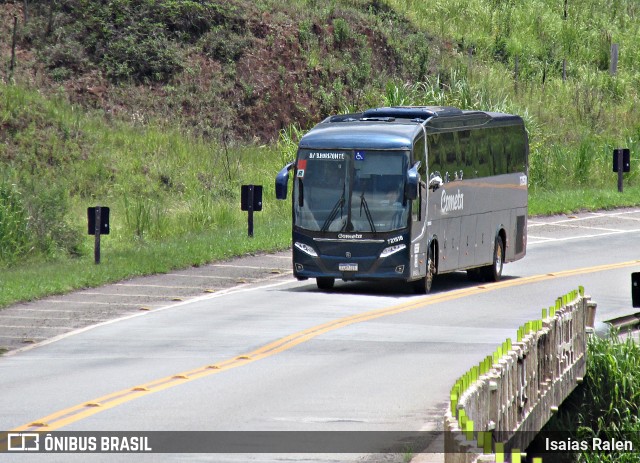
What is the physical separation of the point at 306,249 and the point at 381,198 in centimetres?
168

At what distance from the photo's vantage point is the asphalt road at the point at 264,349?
1460 cm

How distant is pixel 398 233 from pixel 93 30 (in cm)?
2935

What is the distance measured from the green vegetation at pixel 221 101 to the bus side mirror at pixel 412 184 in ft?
20.2

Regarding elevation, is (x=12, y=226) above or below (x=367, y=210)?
below

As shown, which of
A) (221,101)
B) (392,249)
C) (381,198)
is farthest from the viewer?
(221,101)

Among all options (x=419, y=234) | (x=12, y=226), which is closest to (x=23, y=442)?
(x=419, y=234)

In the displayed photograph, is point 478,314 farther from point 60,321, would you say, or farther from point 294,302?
point 60,321

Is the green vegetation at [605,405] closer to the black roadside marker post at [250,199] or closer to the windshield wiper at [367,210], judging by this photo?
the windshield wiper at [367,210]

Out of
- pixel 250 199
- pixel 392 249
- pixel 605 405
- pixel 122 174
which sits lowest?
pixel 605 405

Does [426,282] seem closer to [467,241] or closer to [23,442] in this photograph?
[467,241]

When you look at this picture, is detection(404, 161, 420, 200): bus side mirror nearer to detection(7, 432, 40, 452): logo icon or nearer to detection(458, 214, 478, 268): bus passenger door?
detection(458, 214, 478, 268): bus passenger door

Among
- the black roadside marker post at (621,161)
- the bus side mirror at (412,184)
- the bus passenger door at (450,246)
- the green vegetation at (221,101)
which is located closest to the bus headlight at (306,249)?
the bus side mirror at (412,184)

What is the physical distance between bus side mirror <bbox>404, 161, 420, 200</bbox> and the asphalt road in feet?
6.25

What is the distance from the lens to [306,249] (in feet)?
86.4
